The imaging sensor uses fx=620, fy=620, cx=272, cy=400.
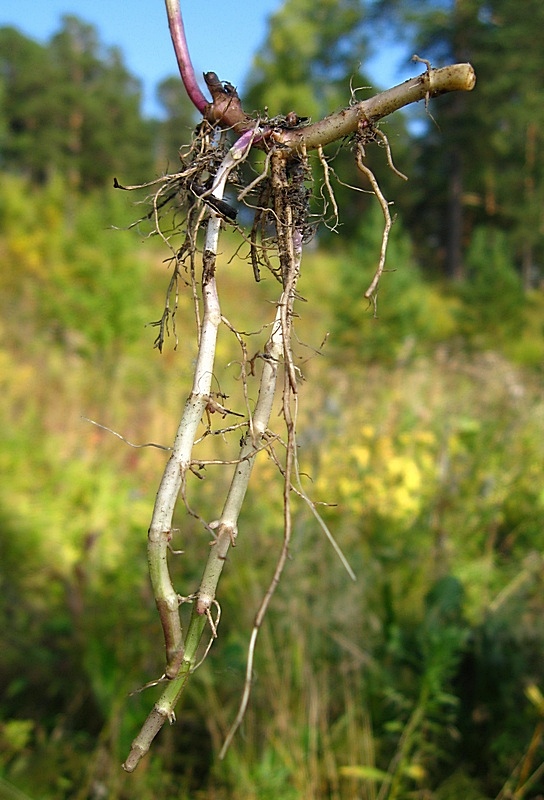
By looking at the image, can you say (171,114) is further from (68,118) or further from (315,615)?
(315,615)

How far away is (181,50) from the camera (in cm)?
57

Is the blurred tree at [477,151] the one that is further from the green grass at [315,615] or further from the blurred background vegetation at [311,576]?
the green grass at [315,615]

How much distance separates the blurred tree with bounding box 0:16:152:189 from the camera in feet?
73.5

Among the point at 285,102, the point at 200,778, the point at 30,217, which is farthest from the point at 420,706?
the point at 285,102

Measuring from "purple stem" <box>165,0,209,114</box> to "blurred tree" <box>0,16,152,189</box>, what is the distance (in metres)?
21.7

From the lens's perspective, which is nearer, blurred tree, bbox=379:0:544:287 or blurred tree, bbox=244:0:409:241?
blurred tree, bbox=379:0:544:287

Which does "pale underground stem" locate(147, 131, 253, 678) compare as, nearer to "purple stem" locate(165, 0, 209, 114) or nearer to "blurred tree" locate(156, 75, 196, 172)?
"purple stem" locate(165, 0, 209, 114)

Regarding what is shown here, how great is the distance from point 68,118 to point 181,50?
25.7 m

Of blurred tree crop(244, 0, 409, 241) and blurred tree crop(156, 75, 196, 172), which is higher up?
blurred tree crop(156, 75, 196, 172)

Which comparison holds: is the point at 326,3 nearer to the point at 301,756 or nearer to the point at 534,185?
the point at 534,185

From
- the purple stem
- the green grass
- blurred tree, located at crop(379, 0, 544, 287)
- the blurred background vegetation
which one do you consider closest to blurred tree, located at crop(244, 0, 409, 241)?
blurred tree, located at crop(379, 0, 544, 287)

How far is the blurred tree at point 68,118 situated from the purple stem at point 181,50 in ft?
71.3

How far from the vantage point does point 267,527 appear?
8.18 feet

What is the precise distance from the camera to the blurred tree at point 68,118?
2239 cm
